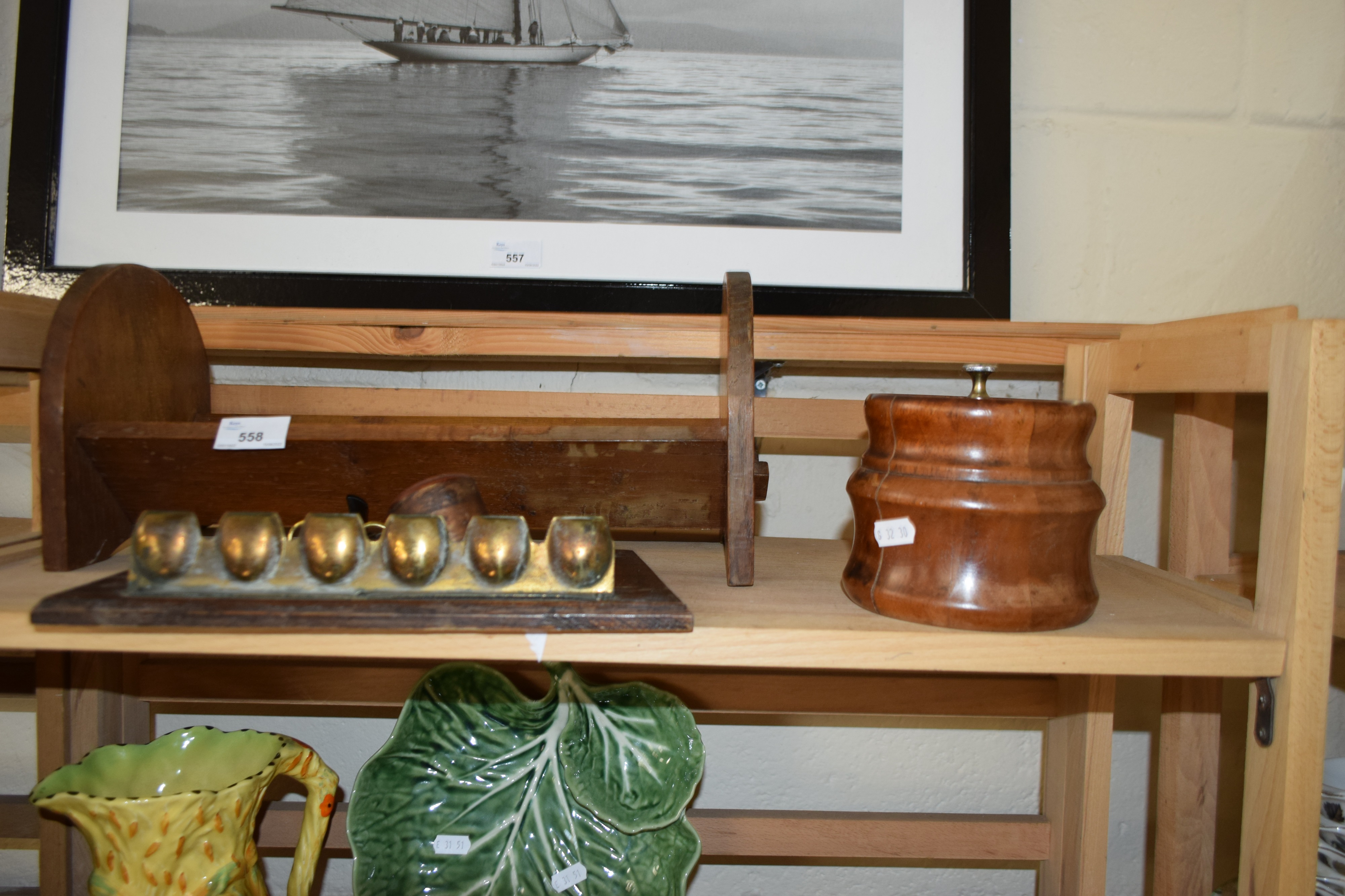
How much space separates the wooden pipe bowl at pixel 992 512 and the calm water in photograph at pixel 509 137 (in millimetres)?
467

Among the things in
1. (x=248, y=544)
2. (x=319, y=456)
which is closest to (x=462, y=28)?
(x=319, y=456)

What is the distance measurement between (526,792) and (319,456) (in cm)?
43

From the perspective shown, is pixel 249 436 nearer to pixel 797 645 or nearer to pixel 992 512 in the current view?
pixel 797 645

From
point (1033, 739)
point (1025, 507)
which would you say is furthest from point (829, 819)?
point (1025, 507)

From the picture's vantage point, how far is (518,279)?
3.04ft

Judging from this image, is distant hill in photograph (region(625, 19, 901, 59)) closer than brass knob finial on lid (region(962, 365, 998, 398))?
No

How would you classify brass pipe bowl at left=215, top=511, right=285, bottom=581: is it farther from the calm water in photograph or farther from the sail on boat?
the sail on boat

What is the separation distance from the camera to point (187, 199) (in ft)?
3.04

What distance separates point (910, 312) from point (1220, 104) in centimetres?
50

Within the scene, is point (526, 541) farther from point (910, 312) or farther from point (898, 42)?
point (898, 42)

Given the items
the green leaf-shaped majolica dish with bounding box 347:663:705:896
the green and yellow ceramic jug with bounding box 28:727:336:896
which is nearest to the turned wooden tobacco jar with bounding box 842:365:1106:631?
the green leaf-shaped majolica dish with bounding box 347:663:705:896

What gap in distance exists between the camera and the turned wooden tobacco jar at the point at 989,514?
54 cm

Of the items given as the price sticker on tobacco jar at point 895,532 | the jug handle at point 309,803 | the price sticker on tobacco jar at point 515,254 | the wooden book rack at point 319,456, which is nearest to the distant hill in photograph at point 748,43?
the price sticker on tobacco jar at point 515,254

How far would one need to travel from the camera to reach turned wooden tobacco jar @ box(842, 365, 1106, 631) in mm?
540
